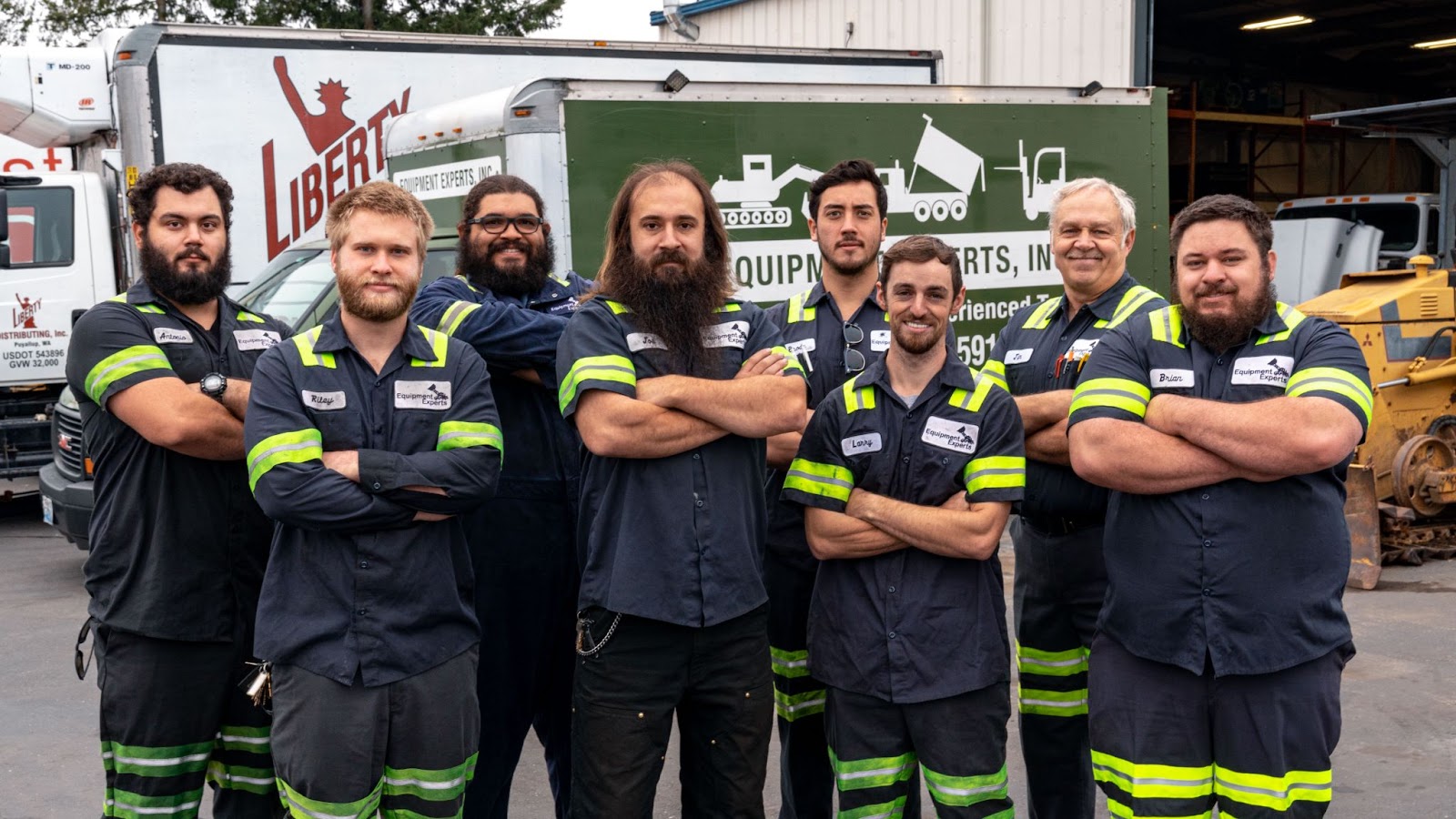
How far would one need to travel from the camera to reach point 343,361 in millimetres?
3262

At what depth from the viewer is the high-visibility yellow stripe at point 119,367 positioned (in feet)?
11.1

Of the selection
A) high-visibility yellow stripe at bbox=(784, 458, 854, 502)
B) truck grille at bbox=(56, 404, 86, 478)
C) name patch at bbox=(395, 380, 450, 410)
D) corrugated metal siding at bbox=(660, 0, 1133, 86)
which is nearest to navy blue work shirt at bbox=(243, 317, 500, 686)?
name patch at bbox=(395, 380, 450, 410)

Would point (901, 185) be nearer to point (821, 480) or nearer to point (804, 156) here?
point (804, 156)

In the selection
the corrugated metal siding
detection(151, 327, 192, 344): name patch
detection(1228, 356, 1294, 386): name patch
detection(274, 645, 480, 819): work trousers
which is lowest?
detection(274, 645, 480, 819): work trousers

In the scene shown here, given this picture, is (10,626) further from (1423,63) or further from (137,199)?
(1423,63)

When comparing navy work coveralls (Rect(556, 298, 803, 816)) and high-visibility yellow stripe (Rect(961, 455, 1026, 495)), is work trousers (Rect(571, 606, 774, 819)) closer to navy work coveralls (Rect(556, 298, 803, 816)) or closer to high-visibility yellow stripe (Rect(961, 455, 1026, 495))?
navy work coveralls (Rect(556, 298, 803, 816))

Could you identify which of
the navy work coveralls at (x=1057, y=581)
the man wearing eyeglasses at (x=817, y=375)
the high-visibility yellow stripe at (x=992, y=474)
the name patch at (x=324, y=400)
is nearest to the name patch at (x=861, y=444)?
the high-visibility yellow stripe at (x=992, y=474)

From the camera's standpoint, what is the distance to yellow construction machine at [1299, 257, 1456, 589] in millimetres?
8336

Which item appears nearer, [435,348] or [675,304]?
[435,348]

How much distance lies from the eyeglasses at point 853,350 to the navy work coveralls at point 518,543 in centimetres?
89

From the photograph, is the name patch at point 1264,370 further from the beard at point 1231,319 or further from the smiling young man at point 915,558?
the smiling young man at point 915,558

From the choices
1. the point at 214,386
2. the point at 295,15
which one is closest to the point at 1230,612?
the point at 214,386

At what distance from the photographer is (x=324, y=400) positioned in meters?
3.19

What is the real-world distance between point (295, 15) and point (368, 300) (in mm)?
27526
